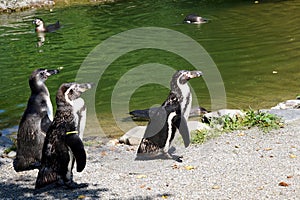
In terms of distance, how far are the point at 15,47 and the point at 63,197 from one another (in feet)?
47.6

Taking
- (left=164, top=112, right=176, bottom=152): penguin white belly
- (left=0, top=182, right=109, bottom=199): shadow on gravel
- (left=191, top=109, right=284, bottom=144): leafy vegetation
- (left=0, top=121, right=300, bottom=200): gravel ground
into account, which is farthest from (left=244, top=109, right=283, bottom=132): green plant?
(left=0, top=182, right=109, bottom=199): shadow on gravel

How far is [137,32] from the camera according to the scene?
21.2 m

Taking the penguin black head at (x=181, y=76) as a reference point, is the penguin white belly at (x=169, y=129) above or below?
below

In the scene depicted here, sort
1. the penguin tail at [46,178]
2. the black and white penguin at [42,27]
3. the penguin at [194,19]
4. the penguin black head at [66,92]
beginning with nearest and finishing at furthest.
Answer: the penguin tail at [46,178] → the penguin black head at [66,92] → the penguin at [194,19] → the black and white penguin at [42,27]

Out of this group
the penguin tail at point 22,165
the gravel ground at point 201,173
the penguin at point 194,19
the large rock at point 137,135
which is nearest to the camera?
the gravel ground at point 201,173

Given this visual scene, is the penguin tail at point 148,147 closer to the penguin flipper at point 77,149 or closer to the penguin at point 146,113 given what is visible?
the penguin flipper at point 77,149

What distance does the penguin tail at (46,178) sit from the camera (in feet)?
22.3

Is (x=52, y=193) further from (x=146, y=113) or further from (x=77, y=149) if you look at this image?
(x=146, y=113)

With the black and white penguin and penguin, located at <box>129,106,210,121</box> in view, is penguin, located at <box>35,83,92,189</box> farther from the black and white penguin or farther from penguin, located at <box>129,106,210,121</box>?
the black and white penguin

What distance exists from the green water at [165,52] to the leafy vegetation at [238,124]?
2333 millimetres

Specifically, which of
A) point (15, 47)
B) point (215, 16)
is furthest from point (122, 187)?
point (215, 16)

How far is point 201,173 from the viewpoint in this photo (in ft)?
23.5

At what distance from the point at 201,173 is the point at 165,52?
1100 centimetres

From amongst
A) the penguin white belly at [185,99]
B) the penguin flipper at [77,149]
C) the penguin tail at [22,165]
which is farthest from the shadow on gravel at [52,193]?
the penguin white belly at [185,99]
